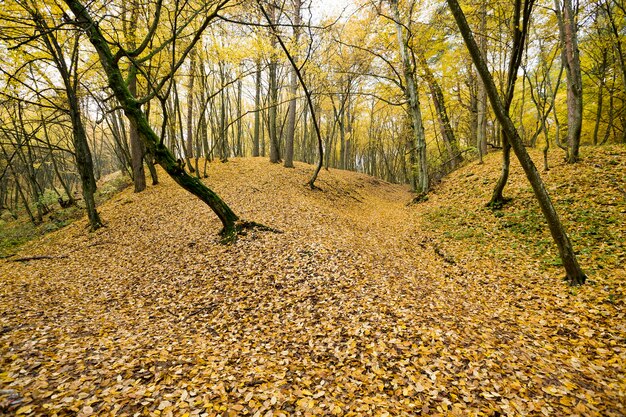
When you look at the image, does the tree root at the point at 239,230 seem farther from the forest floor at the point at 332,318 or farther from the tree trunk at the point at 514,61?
the tree trunk at the point at 514,61

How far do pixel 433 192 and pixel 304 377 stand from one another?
12.6 m

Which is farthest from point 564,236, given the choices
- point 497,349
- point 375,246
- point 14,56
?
point 14,56

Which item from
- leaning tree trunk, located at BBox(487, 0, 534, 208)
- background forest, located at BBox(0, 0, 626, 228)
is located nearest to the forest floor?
leaning tree trunk, located at BBox(487, 0, 534, 208)

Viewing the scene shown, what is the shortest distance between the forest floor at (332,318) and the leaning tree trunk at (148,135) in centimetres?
86

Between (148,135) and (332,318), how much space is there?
6649mm

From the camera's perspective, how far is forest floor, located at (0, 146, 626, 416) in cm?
299

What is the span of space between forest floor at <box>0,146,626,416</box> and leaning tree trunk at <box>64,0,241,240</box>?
864 mm

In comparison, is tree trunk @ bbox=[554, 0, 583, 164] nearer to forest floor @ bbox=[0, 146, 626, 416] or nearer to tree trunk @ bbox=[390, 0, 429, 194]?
forest floor @ bbox=[0, 146, 626, 416]

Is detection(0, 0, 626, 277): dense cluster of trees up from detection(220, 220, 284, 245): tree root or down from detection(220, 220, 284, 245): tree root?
up

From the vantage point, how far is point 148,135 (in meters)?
6.93

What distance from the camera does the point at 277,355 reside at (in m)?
3.83

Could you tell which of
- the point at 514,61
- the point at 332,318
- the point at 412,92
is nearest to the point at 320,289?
the point at 332,318

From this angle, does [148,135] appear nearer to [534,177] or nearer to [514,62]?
[534,177]

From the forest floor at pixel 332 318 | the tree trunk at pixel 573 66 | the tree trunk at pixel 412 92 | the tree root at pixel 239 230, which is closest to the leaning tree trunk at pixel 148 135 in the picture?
the tree root at pixel 239 230
